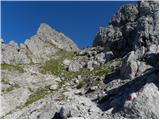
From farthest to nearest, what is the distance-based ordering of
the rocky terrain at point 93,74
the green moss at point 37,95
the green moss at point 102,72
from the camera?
the green moss at point 102,72 < the green moss at point 37,95 < the rocky terrain at point 93,74

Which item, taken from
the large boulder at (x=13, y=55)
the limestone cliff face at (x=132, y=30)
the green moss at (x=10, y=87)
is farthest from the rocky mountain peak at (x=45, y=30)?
the green moss at (x=10, y=87)

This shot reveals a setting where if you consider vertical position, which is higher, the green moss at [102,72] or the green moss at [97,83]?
the green moss at [102,72]

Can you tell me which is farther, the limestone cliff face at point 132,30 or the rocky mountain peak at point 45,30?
the rocky mountain peak at point 45,30

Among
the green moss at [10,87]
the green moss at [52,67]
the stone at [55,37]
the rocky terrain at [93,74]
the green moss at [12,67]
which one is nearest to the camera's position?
the rocky terrain at [93,74]

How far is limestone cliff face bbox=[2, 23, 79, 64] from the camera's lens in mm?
76312

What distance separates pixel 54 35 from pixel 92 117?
2754 inches

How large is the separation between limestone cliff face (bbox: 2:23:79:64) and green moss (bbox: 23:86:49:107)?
15.2 meters

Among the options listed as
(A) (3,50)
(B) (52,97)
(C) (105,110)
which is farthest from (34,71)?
(C) (105,110)

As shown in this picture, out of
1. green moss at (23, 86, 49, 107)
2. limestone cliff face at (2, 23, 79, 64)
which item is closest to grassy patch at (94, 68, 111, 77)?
green moss at (23, 86, 49, 107)

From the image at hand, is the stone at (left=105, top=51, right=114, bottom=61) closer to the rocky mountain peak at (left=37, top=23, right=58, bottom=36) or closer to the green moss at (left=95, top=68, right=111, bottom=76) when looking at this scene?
the green moss at (left=95, top=68, right=111, bottom=76)

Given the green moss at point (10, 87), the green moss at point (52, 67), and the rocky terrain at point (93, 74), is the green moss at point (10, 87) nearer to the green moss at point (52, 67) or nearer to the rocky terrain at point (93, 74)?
the rocky terrain at point (93, 74)

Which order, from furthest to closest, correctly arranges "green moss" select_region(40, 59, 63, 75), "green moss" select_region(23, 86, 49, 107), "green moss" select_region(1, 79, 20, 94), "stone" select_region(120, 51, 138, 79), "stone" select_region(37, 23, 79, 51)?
"stone" select_region(37, 23, 79, 51) < "green moss" select_region(40, 59, 63, 75) < "green moss" select_region(1, 79, 20, 94) < "green moss" select_region(23, 86, 49, 107) < "stone" select_region(120, 51, 138, 79)

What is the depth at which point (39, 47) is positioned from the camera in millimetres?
88875

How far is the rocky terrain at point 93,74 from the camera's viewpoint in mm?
38531
